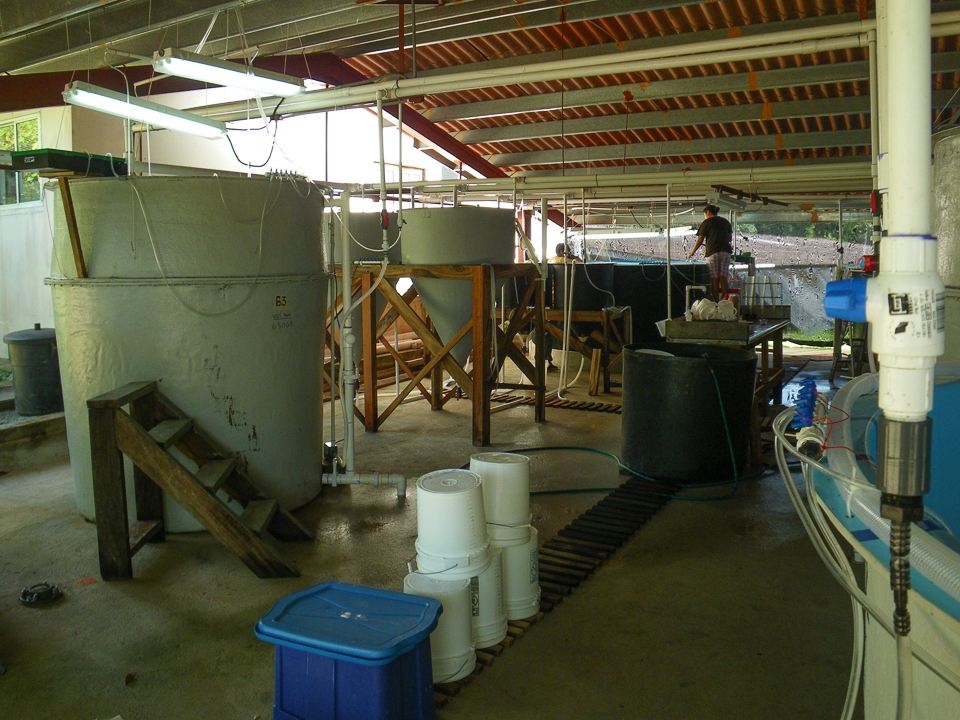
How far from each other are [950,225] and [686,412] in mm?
1945

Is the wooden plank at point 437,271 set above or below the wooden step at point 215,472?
above

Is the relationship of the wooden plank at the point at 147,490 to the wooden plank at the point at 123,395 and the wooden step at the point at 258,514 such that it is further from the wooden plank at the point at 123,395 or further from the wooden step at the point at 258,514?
the wooden step at the point at 258,514

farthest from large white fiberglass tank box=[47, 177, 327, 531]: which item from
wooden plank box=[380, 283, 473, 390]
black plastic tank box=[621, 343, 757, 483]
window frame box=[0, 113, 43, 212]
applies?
window frame box=[0, 113, 43, 212]

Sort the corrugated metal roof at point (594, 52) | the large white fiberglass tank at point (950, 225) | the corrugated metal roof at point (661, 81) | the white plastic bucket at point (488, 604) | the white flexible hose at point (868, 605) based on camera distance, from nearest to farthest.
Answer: the white flexible hose at point (868, 605) → the white plastic bucket at point (488, 604) → the large white fiberglass tank at point (950, 225) → the corrugated metal roof at point (594, 52) → the corrugated metal roof at point (661, 81)

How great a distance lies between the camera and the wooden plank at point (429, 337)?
21.5 ft

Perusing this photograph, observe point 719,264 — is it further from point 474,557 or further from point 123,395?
point 123,395

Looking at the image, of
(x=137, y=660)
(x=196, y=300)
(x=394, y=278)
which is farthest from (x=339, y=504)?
(x=394, y=278)

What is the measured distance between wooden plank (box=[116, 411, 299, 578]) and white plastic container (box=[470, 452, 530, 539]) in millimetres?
1202

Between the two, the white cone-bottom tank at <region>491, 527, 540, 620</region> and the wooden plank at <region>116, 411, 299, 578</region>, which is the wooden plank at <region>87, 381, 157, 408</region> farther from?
the white cone-bottom tank at <region>491, 527, 540, 620</region>

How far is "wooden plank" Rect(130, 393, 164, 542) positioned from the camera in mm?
3906

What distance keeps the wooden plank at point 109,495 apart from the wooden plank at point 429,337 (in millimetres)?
3176

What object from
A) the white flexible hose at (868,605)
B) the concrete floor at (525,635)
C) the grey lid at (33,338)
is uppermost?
the grey lid at (33,338)

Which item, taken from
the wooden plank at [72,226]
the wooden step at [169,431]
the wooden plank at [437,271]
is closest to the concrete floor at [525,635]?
the wooden step at [169,431]

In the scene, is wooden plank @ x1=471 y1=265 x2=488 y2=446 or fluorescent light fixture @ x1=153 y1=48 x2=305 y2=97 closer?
fluorescent light fixture @ x1=153 y1=48 x2=305 y2=97
